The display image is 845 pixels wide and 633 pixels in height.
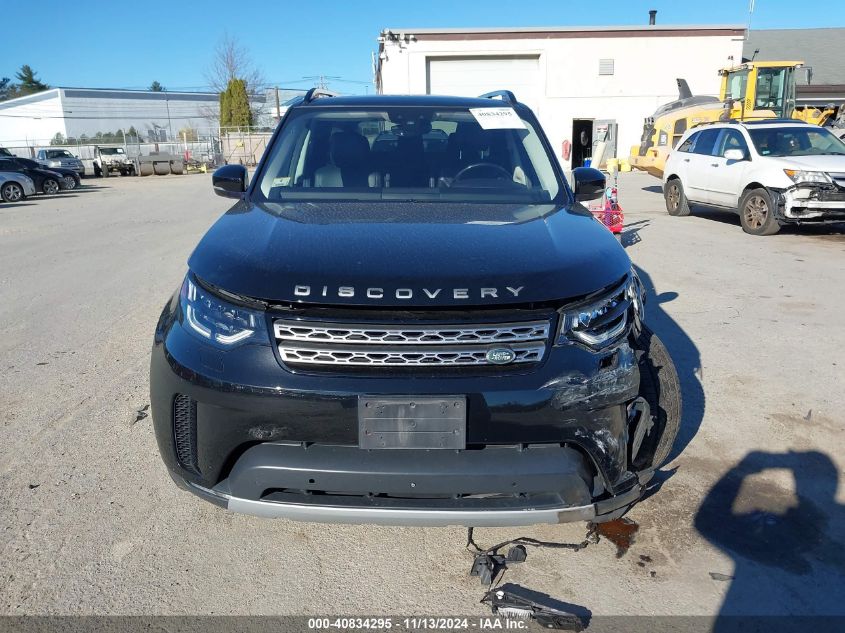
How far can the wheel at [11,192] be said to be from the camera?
20.6m

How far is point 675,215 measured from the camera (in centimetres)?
1368

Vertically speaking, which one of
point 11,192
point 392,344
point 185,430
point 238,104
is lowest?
point 11,192

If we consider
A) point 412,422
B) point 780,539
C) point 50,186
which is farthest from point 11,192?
point 780,539

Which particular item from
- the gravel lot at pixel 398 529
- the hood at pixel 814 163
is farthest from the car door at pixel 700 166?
the gravel lot at pixel 398 529

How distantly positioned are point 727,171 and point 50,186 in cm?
2267

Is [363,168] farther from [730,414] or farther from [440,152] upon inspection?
[730,414]

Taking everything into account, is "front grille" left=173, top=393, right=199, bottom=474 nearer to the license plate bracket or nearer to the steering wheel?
the license plate bracket

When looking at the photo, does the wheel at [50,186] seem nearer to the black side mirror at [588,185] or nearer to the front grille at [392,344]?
the black side mirror at [588,185]

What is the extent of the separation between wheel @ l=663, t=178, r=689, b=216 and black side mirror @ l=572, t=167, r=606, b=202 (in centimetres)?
1043

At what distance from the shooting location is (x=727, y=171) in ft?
37.6

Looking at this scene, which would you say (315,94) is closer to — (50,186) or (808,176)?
(808,176)

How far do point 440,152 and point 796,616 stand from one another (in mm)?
2722

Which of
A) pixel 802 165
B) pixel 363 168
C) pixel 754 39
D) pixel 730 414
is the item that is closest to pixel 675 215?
pixel 802 165

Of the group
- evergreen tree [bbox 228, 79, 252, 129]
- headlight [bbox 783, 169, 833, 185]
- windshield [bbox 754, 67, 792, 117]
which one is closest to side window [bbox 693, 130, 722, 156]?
headlight [bbox 783, 169, 833, 185]
